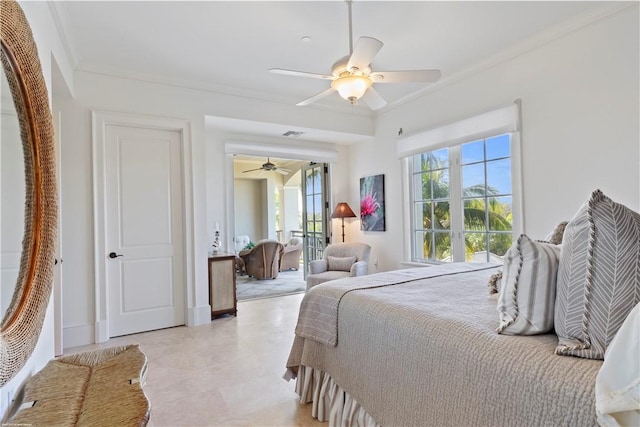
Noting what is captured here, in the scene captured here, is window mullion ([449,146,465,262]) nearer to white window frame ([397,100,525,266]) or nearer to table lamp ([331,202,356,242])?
white window frame ([397,100,525,266])

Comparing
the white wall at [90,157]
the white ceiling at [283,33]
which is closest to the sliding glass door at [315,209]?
the white wall at [90,157]

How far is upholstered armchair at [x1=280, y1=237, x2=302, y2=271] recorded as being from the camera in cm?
732

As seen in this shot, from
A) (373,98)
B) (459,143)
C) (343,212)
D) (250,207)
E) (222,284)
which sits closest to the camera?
(373,98)

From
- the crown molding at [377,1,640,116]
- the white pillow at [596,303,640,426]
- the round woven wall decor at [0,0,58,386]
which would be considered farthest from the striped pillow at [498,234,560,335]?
the crown molding at [377,1,640,116]

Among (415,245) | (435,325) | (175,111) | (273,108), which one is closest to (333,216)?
(415,245)

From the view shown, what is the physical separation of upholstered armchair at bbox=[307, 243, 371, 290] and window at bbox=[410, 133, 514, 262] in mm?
695

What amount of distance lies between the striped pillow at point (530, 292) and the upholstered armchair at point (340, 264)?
2.92 metres

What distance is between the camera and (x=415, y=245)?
4.44 metres

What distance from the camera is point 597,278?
1.00m

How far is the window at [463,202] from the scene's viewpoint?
3441 mm

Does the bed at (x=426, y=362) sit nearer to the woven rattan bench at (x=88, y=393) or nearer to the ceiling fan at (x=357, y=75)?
the woven rattan bench at (x=88, y=393)

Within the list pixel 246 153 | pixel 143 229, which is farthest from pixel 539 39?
pixel 143 229

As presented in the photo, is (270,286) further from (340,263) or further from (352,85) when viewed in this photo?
(352,85)

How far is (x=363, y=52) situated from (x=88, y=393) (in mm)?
2213
